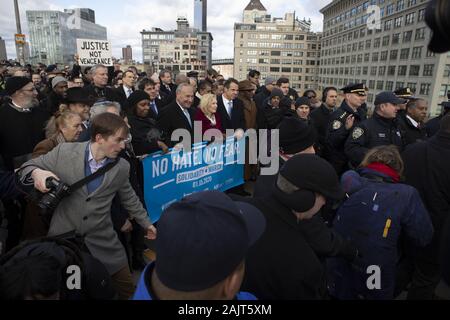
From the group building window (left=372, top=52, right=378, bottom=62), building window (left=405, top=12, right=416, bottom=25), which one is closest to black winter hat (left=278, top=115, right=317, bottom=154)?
building window (left=405, top=12, right=416, bottom=25)

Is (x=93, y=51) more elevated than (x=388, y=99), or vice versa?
(x=93, y=51)

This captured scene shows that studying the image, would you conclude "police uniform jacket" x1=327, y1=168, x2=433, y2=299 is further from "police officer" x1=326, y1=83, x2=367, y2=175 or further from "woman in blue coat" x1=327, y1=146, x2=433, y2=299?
"police officer" x1=326, y1=83, x2=367, y2=175

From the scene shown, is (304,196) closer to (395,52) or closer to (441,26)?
(441,26)

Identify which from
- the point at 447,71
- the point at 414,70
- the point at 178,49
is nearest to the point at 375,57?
the point at 414,70

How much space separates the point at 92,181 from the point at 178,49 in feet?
484

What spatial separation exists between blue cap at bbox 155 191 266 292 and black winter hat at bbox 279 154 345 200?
0.81 m

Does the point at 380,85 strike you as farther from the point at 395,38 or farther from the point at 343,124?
the point at 343,124

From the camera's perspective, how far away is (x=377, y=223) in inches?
106

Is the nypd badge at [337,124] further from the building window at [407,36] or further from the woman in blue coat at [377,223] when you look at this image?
the building window at [407,36]

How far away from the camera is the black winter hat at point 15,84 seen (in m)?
4.50

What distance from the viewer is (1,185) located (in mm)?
2766

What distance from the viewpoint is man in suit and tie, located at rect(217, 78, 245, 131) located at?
679cm
